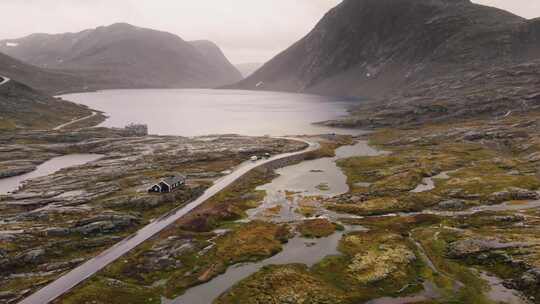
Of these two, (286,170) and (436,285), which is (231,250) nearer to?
(436,285)

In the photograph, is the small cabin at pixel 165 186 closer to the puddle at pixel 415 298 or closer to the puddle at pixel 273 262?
the puddle at pixel 273 262

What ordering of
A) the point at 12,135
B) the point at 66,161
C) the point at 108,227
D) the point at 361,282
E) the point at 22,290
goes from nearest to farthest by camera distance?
1. the point at 22,290
2. the point at 361,282
3. the point at 108,227
4. the point at 66,161
5. the point at 12,135

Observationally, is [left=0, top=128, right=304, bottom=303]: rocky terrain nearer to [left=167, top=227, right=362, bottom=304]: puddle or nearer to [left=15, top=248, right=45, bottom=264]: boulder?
[left=15, top=248, right=45, bottom=264]: boulder

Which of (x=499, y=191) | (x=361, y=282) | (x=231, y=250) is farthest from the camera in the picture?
(x=499, y=191)

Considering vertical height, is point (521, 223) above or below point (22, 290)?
above

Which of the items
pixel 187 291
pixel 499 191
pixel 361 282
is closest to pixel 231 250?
pixel 187 291

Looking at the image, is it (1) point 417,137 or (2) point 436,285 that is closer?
(2) point 436,285

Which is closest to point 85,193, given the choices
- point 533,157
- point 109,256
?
point 109,256
